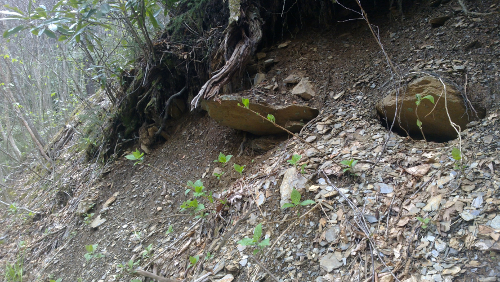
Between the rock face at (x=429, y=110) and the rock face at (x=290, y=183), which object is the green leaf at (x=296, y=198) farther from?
the rock face at (x=429, y=110)

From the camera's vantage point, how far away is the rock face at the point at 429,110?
7.38 feet

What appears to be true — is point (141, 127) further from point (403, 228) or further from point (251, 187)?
point (403, 228)

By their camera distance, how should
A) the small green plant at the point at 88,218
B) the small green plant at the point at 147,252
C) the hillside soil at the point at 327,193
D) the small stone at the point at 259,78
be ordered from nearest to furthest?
1. the hillside soil at the point at 327,193
2. the small green plant at the point at 147,252
3. the small stone at the point at 259,78
4. the small green plant at the point at 88,218

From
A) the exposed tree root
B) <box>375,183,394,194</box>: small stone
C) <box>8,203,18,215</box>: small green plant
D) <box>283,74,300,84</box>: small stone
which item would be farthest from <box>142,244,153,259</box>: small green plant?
<box>8,203,18,215</box>: small green plant

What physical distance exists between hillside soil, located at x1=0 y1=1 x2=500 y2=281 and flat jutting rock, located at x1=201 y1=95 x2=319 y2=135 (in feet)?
0.42

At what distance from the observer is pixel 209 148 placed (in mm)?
3621

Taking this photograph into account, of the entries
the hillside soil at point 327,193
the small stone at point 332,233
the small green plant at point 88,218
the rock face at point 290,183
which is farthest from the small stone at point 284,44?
the small green plant at point 88,218

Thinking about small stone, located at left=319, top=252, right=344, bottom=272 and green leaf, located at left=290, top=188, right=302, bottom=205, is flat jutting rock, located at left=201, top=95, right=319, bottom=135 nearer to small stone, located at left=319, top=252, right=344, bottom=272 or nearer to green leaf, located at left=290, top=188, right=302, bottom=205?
green leaf, located at left=290, top=188, right=302, bottom=205

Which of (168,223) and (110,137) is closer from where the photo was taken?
(168,223)

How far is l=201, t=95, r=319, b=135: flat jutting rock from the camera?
9.56 ft

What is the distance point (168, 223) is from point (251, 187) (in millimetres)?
1102

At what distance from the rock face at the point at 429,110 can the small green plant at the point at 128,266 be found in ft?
8.81

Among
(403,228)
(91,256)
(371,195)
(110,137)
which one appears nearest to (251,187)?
(371,195)

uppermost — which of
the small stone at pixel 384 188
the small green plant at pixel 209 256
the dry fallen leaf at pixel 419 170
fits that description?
the dry fallen leaf at pixel 419 170
